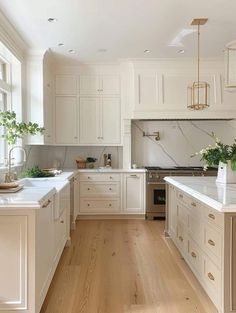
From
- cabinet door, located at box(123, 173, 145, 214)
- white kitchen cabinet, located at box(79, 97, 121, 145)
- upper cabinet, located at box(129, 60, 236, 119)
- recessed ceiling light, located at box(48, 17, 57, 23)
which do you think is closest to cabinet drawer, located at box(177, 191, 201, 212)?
cabinet door, located at box(123, 173, 145, 214)

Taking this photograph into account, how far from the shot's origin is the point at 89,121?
5547mm

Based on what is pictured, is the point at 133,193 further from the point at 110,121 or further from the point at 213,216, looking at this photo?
the point at 213,216

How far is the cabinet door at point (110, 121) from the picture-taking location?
5543mm

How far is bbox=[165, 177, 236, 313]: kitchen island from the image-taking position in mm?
2070

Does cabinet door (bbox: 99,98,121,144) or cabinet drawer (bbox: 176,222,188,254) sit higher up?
cabinet door (bbox: 99,98,121,144)

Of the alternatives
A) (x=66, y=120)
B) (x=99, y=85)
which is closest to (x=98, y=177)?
(x=66, y=120)

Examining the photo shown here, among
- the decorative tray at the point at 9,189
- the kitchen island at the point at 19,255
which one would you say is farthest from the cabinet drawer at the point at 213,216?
the decorative tray at the point at 9,189

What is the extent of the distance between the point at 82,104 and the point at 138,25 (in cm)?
210

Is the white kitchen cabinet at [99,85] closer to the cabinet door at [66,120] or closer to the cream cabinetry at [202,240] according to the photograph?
the cabinet door at [66,120]

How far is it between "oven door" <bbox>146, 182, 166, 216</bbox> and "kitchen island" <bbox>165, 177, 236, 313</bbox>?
192cm

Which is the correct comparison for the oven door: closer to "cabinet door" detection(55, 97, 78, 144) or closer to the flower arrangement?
"cabinet door" detection(55, 97, 78, 144)

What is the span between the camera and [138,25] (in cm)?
375

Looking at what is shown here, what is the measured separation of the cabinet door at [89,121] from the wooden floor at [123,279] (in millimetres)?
1807

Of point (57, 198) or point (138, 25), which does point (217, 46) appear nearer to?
point (138, 25)
